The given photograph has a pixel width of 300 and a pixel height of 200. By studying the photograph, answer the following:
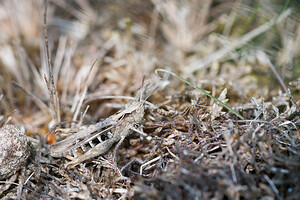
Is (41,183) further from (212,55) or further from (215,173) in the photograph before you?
(212,55)

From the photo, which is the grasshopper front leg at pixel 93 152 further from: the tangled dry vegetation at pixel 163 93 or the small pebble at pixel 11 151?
the small pebble at pixel 11 151

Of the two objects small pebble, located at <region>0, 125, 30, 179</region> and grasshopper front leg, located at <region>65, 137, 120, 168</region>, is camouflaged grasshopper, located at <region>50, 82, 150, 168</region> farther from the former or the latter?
small pebble, located at <region>0, 125, 30, 179</region>

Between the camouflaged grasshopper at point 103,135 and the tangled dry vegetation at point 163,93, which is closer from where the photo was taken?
the tangled dry vegetation at point 163,93

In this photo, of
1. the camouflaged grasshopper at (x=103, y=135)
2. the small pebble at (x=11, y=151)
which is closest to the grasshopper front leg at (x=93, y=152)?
the camouflaged grasshopper at (x=103, y=135)

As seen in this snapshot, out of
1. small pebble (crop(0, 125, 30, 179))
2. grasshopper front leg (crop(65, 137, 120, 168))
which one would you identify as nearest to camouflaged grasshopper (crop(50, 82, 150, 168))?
grasshopper front leg (crop(65, 137, 120, 168))

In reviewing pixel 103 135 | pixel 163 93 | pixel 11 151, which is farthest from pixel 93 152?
pixel 163 93

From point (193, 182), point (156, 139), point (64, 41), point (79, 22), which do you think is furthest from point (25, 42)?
point (193, 182)

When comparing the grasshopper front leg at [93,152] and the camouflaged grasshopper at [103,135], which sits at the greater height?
the camouflaged grasshopper at [103,135]
